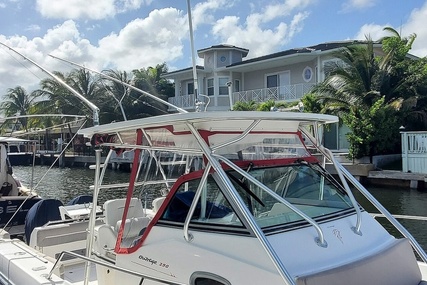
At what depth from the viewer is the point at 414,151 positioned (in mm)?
17266

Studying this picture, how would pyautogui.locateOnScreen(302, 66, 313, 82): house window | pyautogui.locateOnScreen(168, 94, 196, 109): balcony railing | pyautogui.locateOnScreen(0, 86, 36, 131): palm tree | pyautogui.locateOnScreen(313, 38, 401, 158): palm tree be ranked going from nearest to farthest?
pyautogui.locateOnScreen(313, 38, 401, 158): palm tree
pyautogui.locateOnScreen(302, 66, 313, 82): house window
pyautogui.locateOnScreen(168, 94, 196, 109): balcony railing
pyautogui.locateOnScreen(0, 86, 36, 131): palm tree

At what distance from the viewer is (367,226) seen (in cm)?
338

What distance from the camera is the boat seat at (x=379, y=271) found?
2.57 meters

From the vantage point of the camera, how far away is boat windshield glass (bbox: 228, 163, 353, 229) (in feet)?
10.1

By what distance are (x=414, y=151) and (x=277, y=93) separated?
12712 mm

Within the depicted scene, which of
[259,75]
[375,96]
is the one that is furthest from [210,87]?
[375,96]

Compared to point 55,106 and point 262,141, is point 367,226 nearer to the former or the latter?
point 262,141

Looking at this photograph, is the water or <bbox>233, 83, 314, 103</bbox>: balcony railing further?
<bbox>233, 83, 314, 103</bbox>: balcony railing

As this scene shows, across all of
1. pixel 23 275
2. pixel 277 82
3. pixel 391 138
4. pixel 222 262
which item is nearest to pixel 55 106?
pixel 277 82

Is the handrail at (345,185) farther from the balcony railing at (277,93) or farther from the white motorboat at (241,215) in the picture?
the balcony railing at (277,93)

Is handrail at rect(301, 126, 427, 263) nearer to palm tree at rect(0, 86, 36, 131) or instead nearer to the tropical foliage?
the tropical foliage

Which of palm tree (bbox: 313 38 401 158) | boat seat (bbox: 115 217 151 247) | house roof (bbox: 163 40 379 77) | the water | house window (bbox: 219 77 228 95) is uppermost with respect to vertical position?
house roof (bbox: 163 40 379 77)

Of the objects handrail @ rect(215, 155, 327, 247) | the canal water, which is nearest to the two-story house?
the canal water

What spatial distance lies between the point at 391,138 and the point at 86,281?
18228 millimetres
